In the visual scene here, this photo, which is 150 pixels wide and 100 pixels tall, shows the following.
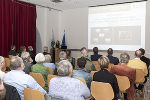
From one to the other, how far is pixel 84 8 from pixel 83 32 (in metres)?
1.27

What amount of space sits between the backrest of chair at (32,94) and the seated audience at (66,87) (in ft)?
1.01

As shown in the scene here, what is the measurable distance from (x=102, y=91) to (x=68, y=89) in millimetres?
750

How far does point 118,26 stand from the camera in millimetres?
8969

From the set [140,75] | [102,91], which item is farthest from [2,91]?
[140,75]

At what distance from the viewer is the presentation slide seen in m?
8.39

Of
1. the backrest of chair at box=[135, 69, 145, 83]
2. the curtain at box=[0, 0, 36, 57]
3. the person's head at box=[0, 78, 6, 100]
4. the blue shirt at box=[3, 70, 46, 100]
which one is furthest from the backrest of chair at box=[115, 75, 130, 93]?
the curtain at box=[0, 0, 36, 57]

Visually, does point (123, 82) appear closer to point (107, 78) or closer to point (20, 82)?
point (107, 78)

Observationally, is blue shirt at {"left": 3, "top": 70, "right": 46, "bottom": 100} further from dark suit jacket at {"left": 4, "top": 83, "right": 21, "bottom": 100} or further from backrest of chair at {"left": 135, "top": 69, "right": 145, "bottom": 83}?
backrest of chair at {"left": 135, "top": 69, "right": 145, "bottom": 83}

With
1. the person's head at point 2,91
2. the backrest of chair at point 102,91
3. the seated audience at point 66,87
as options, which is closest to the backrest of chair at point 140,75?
the backrest of chair at point 102,91

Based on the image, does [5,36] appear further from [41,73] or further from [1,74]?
[1,74]

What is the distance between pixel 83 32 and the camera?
1023 cm

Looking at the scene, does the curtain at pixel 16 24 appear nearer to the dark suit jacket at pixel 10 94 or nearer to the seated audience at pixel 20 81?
the seated audience at pixel 20 81

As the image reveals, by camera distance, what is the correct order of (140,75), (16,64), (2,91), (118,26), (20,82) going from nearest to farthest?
(2,91)
(20,82)
(16,64)
(140,75)
(118,26)

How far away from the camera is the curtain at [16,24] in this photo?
7.97 meters
